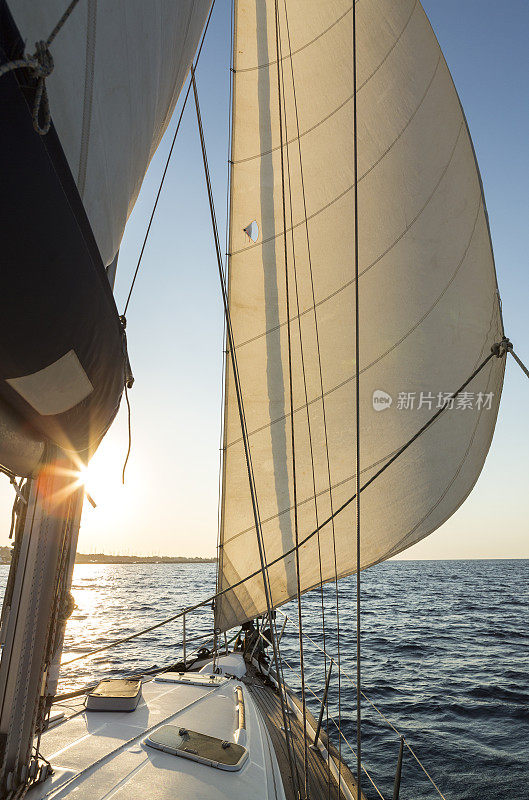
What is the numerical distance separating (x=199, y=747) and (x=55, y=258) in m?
3.05

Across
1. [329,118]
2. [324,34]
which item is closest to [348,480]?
[329,118]

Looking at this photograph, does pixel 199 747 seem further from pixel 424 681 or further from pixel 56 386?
pixel 424 681

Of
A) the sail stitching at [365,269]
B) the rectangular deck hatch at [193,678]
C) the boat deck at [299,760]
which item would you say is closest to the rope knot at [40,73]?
the boat deck at [299,760]

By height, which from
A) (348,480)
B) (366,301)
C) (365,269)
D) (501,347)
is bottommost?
(348,480)

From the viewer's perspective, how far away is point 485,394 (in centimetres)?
476

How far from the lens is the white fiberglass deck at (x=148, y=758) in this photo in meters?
2.38

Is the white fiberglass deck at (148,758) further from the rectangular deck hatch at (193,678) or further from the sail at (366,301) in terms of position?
the sail at (366,301)

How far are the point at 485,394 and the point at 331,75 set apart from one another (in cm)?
378

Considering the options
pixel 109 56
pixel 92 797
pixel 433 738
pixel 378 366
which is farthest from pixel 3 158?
pixel 433 738

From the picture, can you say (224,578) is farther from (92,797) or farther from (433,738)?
(433,738)

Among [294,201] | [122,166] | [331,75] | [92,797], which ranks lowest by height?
[92,797]

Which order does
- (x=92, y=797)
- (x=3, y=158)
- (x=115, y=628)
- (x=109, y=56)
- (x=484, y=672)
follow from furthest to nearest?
(x=115, y=628), (x=484, y=672), (x=92, y=797), (x=109, y=56), (x=3, y=158)

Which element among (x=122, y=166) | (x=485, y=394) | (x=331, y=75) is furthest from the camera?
(x=331, y=75)

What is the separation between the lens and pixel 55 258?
1007 millimetres
